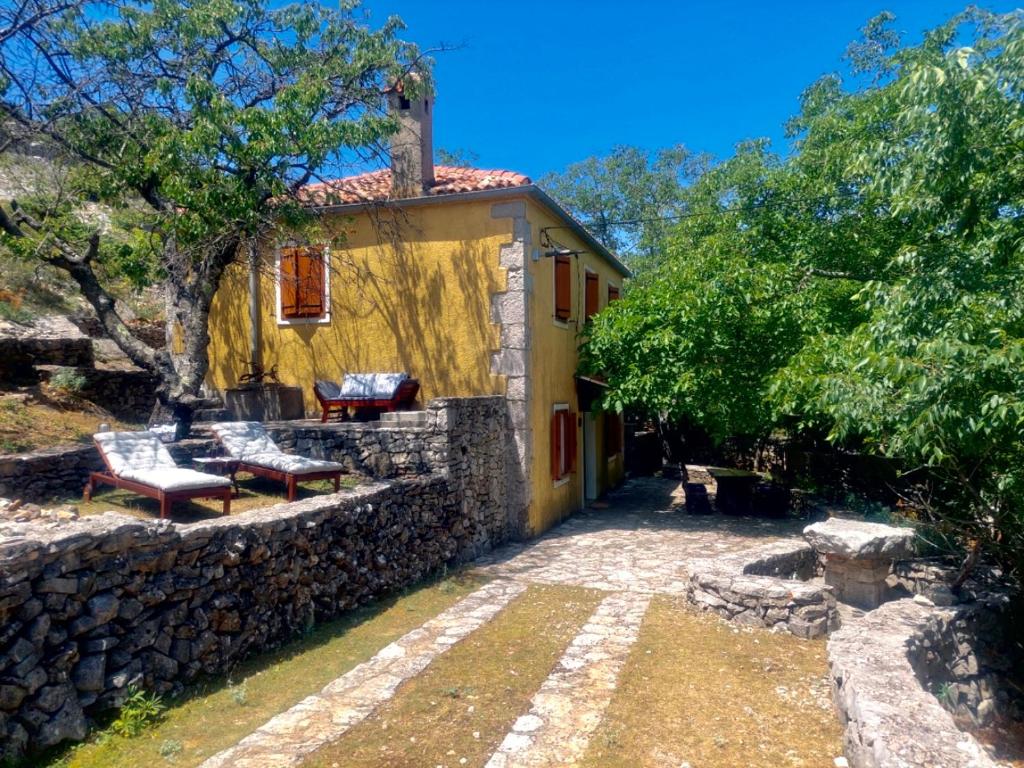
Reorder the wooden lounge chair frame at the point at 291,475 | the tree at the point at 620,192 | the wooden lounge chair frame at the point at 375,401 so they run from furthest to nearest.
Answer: the tree at the point at 620,192, the wooden lounge chair frame at the point at 375,401, the wooden lounge chair frame at the point at 291,475

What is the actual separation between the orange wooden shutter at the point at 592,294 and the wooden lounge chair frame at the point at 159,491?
8829 mm

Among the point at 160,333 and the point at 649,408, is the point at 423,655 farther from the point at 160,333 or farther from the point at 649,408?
the point at 160,333

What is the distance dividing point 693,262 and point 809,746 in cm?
865

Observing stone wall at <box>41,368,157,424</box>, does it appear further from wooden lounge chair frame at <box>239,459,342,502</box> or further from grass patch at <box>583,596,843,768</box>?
grass patch at <box>583,596,843,768</box>

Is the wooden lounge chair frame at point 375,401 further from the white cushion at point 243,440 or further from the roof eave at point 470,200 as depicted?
the roof eave at point 470,200

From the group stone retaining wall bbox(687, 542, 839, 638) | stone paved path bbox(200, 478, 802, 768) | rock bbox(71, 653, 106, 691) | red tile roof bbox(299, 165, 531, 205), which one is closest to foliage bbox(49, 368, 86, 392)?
red tile roof bbox(299, 165, 531, 205)

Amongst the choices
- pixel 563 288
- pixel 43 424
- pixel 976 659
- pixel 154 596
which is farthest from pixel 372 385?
pixel 976 659

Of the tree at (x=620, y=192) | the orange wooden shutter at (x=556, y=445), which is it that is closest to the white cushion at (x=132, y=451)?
the orange wooden shutter at (x=556, y=445)

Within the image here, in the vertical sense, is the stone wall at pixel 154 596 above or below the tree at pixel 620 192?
below

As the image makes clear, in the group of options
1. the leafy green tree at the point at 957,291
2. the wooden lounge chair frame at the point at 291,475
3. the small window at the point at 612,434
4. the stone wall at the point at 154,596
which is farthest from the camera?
the small window at the point at 612,434

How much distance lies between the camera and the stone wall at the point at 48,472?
676cm

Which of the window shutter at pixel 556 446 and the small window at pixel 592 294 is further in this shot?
the small window at pixel 592 294

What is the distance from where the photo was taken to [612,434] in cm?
1599

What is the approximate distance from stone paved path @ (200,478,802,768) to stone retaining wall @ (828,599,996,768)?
1.59m
